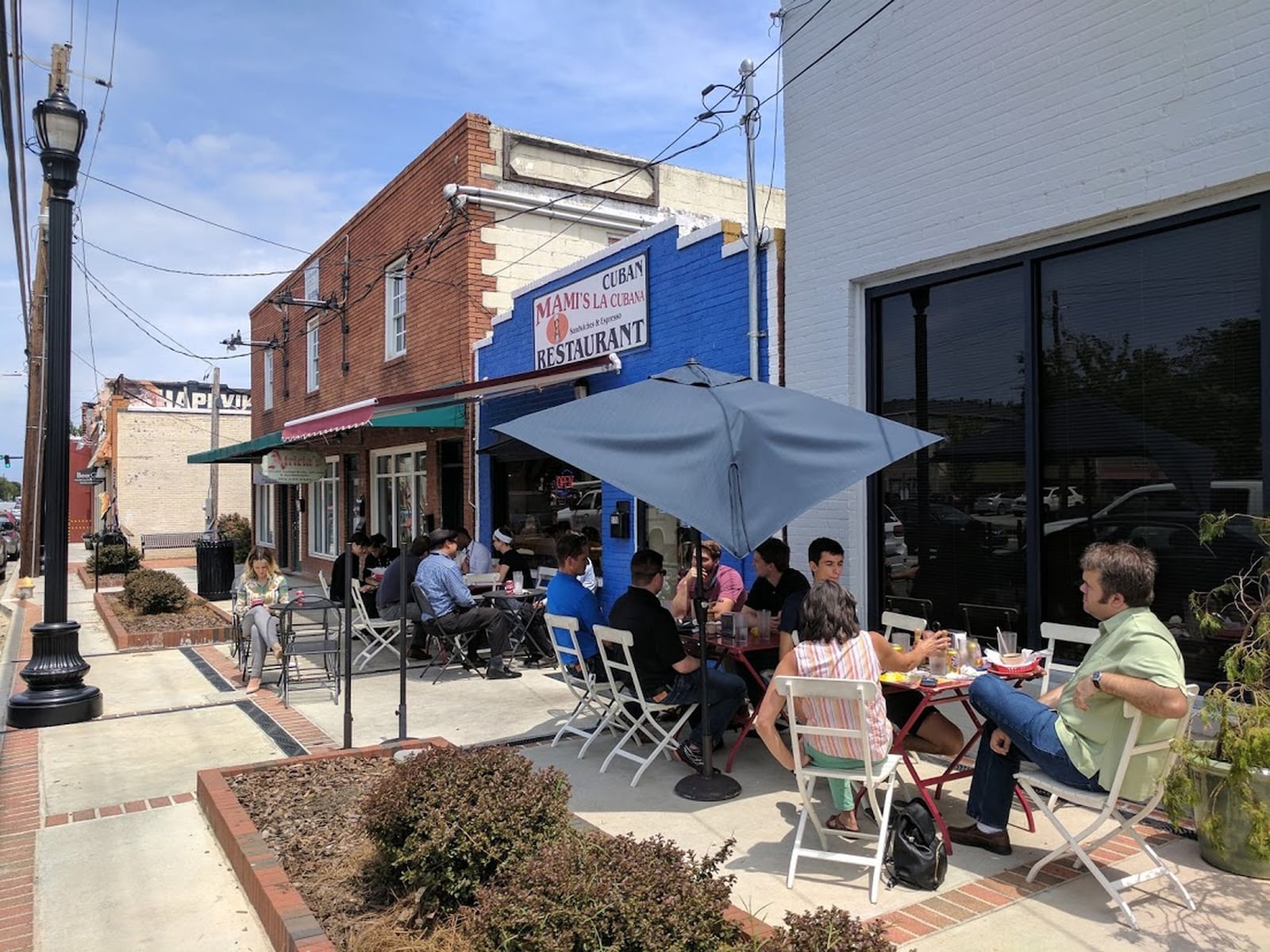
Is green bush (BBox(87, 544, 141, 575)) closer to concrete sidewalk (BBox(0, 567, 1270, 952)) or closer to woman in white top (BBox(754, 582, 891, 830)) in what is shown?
concrete sidewalk (BBox(0, 567, 1270, 952))

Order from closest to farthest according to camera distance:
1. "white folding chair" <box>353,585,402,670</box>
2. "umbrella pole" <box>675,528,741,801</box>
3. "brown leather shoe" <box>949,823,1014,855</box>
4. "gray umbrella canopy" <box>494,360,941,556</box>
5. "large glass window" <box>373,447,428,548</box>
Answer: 1. "brown leather shoe" <box>949,823,1014,855</box>
2. "gray umbrella canopy" <box>494,360,941,556</box>
3. "umbrella pole" <box>675,528,741,801</box>
4. "white folding chair" <box>353,585,402,670</box>
5. "large glass window" <box>373,447,428,548</box>

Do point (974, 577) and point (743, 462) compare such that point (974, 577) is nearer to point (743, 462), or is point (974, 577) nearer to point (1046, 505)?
point (1046, 505)

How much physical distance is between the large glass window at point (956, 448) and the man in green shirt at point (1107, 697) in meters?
1.92

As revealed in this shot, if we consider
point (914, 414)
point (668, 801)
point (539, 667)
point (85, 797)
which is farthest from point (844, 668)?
point (539, 667)

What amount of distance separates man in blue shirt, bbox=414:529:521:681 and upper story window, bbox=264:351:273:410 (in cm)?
1683

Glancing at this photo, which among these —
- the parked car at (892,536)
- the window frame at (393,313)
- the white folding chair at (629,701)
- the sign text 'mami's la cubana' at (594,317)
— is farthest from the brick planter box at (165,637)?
the parked car at (892,536)

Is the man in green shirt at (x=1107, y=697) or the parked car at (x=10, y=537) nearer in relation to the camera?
the man in green shirt at (x=1107, y=697)

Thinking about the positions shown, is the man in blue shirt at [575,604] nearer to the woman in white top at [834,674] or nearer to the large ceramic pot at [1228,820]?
the woman in white top at [834,674]

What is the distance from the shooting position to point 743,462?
175 inches

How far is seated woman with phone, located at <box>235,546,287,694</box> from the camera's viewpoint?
822 centimetres

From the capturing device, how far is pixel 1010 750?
3.98m

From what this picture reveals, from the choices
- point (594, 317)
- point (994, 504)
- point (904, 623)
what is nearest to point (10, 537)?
point (594, 317)

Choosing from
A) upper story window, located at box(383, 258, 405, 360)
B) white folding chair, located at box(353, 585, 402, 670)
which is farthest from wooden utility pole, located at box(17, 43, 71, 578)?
white folding chair, located at box(353, 585, 402, 670)

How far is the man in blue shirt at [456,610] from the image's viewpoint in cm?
841
